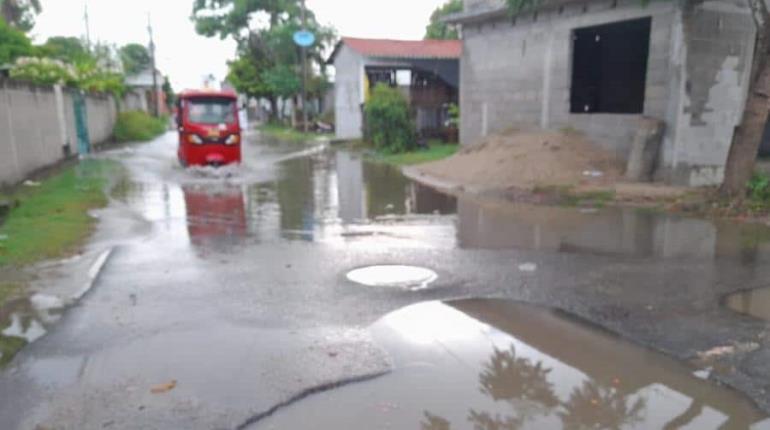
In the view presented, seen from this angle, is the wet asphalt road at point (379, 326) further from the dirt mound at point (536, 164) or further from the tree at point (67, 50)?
the tree at point (67, 50)

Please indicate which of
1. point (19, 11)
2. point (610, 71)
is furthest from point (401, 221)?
point (19, 11)

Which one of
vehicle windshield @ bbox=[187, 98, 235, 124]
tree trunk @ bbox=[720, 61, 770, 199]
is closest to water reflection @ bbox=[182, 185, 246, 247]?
vehicle windshield @ bbox=[187, 98, 235, 124]

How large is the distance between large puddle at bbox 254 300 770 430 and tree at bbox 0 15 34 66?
88.8 ft

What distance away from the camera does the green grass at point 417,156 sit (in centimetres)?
2077

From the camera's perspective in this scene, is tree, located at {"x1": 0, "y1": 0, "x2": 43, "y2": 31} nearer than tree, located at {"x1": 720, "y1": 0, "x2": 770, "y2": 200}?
No

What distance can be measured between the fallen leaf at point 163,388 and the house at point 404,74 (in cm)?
2540

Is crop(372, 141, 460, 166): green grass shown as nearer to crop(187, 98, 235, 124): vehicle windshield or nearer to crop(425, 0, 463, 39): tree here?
crop(187, 98, 235, 124): vehicle windshield

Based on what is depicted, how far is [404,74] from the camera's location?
107ft

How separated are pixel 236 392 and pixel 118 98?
108 feet

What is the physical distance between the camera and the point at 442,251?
335 inches

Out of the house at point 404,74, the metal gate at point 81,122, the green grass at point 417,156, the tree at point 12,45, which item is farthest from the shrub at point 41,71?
the house at point 404,74

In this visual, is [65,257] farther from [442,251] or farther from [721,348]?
[721,348]

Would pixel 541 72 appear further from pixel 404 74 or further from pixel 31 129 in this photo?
pixel 404 74

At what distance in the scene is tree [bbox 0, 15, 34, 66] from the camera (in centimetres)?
2580
